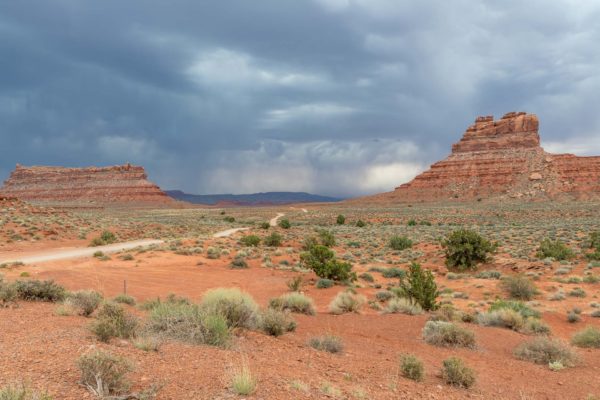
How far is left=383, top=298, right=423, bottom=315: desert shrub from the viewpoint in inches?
457

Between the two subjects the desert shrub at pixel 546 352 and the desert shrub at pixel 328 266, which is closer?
the desert shrub at pixel 546 352

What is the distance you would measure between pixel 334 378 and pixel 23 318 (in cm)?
582

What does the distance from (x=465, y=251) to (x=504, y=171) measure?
103471 mm

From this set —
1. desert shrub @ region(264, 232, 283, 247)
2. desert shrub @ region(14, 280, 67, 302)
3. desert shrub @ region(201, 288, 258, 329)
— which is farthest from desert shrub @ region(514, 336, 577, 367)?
desert shrub @ region(264, 232, 283, 247)

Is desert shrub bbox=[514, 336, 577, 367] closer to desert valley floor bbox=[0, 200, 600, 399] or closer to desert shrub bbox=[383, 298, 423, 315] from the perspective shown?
desert valley floor bbox=[0, 200, 600, 399]

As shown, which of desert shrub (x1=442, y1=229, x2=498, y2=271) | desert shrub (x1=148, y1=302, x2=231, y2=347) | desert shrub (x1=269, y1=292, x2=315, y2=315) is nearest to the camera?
desert shrub (x1=148, y1=302, x2=231, y2=347)

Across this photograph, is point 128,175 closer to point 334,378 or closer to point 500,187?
point 500,187

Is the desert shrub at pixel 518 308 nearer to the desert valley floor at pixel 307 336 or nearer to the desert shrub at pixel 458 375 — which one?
the desert valley floor at pixel 307 336

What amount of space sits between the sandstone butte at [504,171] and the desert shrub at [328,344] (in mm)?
108612

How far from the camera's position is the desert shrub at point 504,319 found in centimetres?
1054

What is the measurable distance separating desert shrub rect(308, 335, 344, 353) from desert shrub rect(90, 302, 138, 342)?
3079 millimetres

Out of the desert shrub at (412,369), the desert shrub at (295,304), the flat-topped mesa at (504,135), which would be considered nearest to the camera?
the desert shrub at (412,369)

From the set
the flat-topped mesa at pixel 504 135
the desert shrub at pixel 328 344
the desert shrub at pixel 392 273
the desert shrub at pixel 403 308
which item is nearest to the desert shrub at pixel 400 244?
the desert shrub at pixel 392 273

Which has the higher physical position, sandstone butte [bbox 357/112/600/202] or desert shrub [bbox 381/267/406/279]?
sandstone butte [bbox 357/112/600/202]
